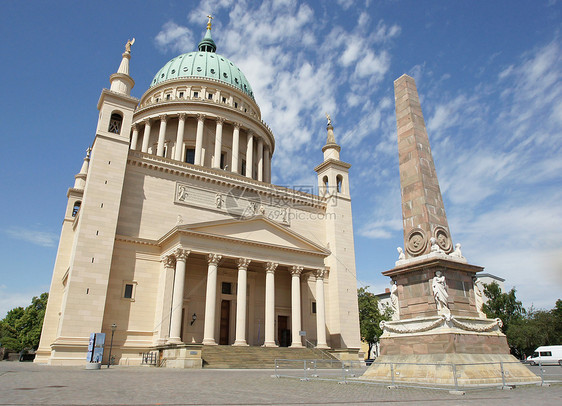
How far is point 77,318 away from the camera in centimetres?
2764

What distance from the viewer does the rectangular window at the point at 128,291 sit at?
30931mm

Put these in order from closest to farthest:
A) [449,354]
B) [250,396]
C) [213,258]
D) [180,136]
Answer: [250,396] → [449,354] → [213,258] → [180,136]

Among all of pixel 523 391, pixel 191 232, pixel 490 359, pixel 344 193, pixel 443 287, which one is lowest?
pixel 523 391

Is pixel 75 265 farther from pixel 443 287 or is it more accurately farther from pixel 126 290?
pixel 443 287

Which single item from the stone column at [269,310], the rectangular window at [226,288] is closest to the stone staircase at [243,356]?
the stone column at [269,310]

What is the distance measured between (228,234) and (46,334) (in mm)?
17419

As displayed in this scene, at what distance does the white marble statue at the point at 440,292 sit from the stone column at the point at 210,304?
763 inches

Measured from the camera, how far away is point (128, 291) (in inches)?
1227

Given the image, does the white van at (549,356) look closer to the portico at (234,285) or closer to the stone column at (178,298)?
the portico at (234,285)

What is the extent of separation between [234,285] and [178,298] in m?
7.97

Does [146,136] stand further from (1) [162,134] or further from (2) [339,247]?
(2) [339,247]

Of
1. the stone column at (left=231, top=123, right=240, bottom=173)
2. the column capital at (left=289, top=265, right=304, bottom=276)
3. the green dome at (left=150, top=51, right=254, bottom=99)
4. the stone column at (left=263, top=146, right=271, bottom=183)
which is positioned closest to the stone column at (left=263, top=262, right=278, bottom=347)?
the column capital at (left=289, top=265, right=304, bottom=276)

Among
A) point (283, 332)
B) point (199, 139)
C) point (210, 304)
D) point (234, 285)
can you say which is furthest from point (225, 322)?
point (199, 139)

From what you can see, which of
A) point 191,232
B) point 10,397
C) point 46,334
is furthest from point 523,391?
point 46,334
